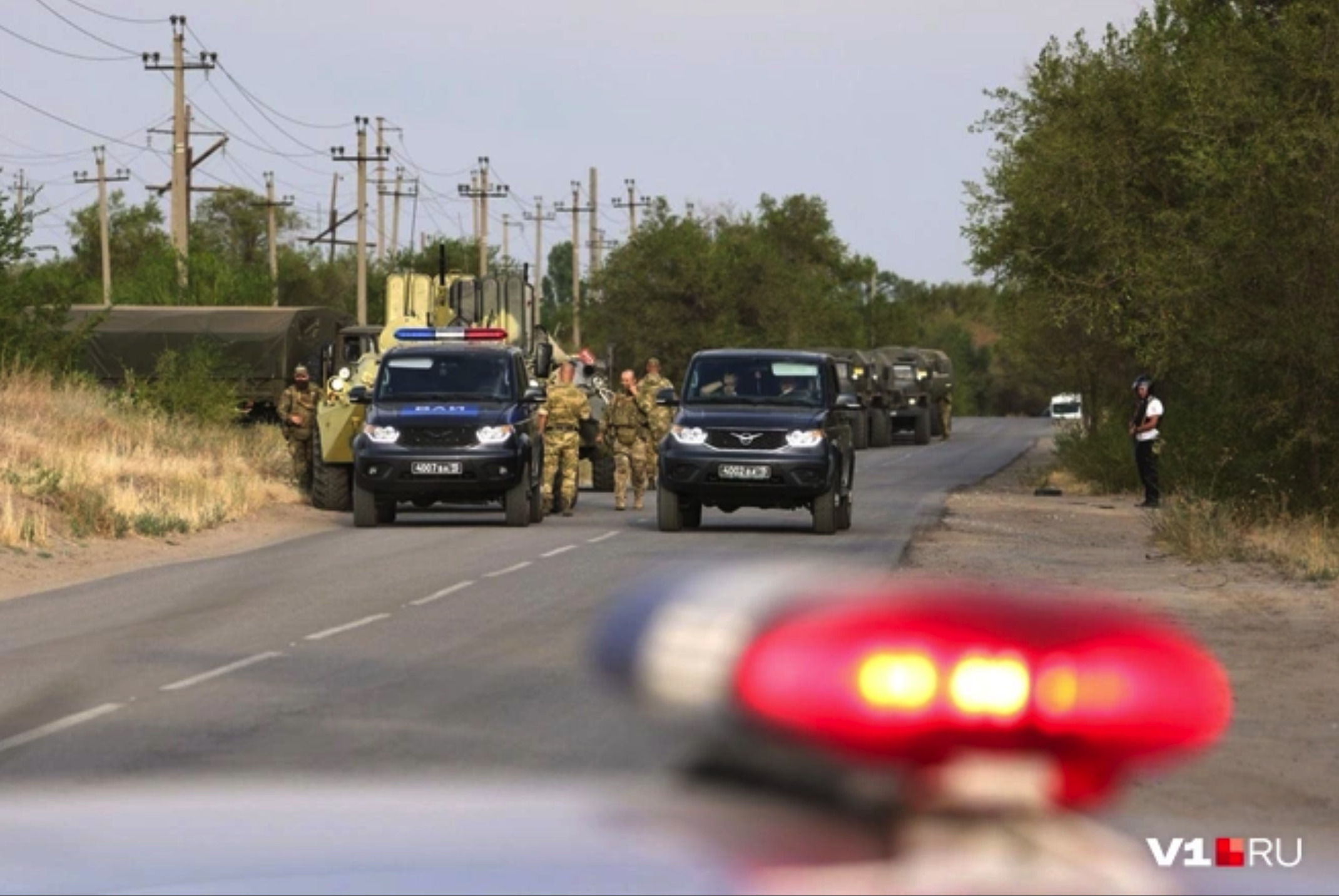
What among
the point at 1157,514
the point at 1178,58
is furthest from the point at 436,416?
the point at 1178,58

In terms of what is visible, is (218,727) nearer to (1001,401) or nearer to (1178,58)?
(1178,58)

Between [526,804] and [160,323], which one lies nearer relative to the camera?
[526,804]

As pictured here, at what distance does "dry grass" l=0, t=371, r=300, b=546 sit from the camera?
2738 centimetres

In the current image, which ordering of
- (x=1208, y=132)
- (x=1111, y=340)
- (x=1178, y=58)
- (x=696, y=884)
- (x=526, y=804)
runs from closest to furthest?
(x=696, y=884)
(x=526, y=804)
(x=1208, y=132)
(x=1178, y=58)
(x=1111, y=340)

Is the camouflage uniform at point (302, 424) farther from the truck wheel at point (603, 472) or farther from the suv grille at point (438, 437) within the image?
the truck wheel at point (603, 472)

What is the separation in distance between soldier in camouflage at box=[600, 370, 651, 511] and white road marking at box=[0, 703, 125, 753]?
2028 cm

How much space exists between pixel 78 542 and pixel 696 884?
81.2 feet

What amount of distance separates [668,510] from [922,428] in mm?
46477

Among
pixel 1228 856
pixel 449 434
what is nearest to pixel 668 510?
pixel 449 434

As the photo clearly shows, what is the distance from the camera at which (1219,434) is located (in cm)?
2811

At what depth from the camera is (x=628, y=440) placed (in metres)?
32.8

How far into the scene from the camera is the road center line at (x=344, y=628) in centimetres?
1605

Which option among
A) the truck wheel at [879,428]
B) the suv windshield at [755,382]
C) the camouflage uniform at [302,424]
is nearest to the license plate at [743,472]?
the suv windshield at [755,382]

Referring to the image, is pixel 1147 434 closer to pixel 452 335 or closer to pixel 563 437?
pixel 563 437
